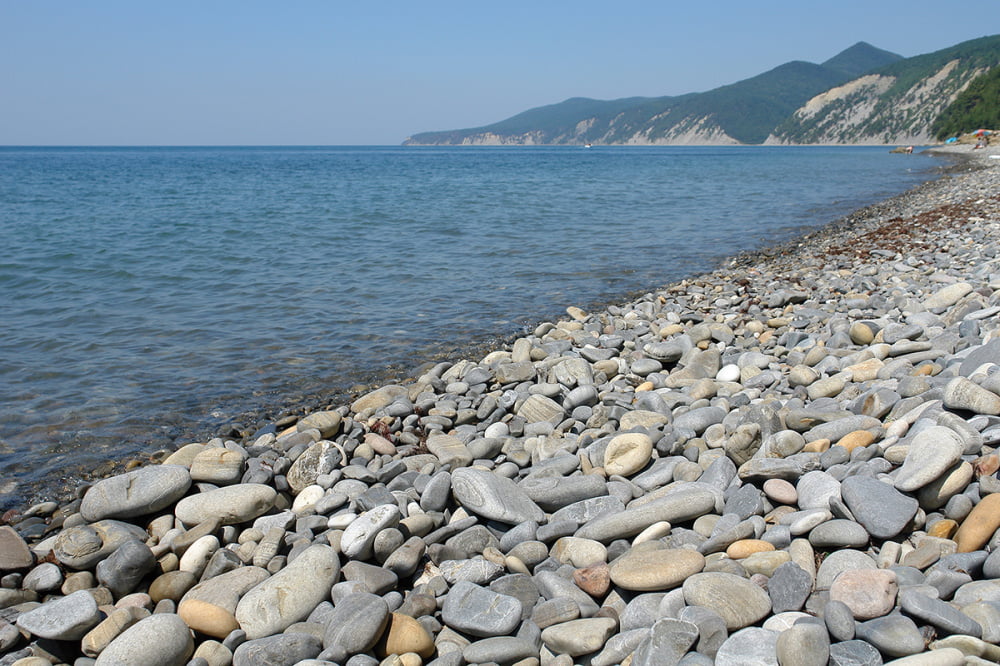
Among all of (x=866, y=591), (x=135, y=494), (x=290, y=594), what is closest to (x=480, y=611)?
(x=290, y=594)

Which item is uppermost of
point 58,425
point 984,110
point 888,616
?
point 984,110

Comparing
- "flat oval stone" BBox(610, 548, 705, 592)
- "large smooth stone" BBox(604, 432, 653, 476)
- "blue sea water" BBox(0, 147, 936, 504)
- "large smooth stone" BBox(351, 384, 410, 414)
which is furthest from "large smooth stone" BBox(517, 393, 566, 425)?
"blue sea water" BBox(0, 147, 936, 504)

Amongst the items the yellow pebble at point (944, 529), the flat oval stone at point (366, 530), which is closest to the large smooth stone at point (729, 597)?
the yellow pebble at point (944, 529)

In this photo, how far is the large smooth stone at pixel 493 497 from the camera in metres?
3.58

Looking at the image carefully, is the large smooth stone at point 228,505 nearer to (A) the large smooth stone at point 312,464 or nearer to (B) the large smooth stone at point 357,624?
(A) the large smooth stone at point 312,464

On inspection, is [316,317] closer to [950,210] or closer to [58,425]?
[58,425]

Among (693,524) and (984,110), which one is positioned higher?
(984,110)

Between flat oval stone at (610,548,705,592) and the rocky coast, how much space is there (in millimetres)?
12

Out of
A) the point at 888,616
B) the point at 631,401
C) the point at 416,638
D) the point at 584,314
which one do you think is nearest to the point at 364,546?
the point at 416,638

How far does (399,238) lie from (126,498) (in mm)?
13234

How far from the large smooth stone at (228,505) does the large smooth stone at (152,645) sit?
1.00 meters

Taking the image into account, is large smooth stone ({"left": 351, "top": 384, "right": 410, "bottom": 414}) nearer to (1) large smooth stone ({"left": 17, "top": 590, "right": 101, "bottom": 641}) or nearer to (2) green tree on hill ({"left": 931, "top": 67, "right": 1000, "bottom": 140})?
(1) large smooth stone ({"left": 17, "top": 590, "right": 101, "bottom": 641})

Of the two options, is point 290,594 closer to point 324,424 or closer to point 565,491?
point 565,491

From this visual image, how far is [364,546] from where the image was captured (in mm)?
3328
